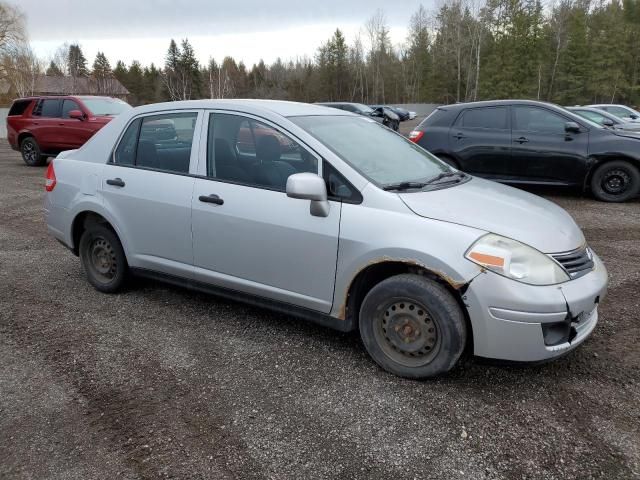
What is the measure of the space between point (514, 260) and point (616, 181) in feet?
22.3

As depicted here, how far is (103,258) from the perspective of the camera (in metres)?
4.67

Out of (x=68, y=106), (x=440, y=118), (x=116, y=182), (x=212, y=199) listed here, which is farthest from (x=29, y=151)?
(x=212, y=199)

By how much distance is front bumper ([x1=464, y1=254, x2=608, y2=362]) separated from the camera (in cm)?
276

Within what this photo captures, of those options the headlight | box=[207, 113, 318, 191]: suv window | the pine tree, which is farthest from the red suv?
the pine tree

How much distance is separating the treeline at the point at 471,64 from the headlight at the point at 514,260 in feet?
157

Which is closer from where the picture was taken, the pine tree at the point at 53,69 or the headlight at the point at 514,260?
the headlight at the point at 514,260

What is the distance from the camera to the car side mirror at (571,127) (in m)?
8.27

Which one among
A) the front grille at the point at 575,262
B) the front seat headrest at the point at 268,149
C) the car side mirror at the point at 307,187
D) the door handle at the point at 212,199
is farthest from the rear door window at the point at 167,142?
the front grille at the point at 575,262

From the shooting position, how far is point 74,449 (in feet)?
8.43

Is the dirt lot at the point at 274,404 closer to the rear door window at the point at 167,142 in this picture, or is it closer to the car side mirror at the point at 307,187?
the car side mirror at the point at 307,187

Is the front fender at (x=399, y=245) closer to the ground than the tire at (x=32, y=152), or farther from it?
farther from it

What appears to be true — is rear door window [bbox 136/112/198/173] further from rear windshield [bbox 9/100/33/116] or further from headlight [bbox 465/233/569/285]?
rear windshield [bbox 9/100/33/116]

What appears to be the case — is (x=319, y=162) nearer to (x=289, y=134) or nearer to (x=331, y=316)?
(x=289, y=134)

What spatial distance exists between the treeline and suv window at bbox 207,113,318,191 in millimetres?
46160
